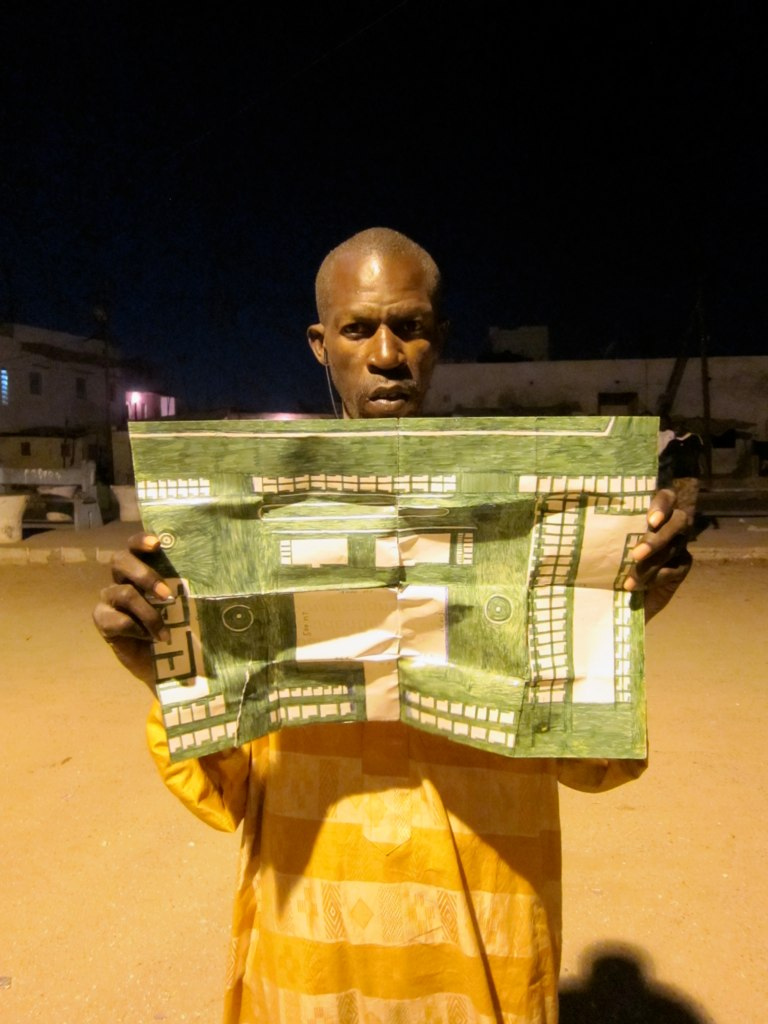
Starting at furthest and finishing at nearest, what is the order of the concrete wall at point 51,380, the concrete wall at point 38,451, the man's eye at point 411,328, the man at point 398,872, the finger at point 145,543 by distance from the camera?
the concrete wall at point 51,380
the concrete wall at point 38,451
the man's eye at point 411,328
the man at point 398,872
the finger at point 145,543

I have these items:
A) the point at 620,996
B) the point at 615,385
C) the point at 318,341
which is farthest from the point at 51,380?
the point at 620,996

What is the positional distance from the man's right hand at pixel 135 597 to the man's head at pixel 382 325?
47 cm

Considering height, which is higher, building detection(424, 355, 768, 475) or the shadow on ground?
building detection(424, 355, 768, 475)

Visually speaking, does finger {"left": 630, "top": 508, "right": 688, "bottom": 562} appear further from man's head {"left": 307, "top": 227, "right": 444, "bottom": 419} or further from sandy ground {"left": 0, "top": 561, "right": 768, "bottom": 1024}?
sandy ground {"left": 0, "top": 561, "right": 768, "bottom": 1024}

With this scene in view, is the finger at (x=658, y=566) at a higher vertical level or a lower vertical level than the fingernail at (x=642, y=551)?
lower

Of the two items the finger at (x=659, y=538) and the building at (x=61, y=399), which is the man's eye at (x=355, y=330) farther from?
the building at (x=61, y=399)

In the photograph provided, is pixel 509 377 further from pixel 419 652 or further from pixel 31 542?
pixel 419 652

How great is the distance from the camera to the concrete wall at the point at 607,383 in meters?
21.5

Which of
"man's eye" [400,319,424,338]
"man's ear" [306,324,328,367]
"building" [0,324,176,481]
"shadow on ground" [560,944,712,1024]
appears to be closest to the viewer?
"man's eye" [400,319,424,338]

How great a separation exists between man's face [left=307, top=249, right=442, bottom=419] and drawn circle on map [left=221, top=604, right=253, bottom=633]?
1.39 ft

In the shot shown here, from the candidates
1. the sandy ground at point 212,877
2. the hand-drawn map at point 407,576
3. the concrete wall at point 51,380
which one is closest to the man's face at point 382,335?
the hand-drawn map at point 407,576

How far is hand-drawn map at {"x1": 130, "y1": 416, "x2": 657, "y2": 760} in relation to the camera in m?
0.91

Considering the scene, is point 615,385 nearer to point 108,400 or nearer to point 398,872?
point 108,400

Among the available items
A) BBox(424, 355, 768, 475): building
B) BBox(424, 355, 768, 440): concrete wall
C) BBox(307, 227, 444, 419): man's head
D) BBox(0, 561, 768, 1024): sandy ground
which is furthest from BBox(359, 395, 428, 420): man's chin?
BBox(424, 355, 768, 440): concrete wall
